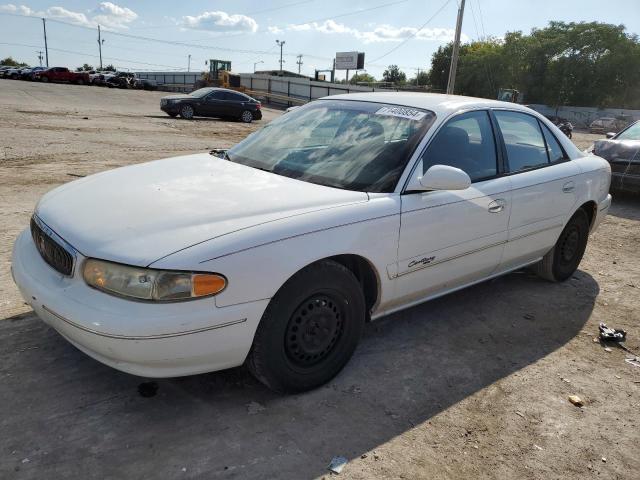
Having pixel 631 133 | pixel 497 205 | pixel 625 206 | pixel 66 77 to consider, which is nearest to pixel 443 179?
pixel 497 205

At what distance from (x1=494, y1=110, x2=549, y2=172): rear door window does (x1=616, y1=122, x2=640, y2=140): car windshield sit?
615 centimetres

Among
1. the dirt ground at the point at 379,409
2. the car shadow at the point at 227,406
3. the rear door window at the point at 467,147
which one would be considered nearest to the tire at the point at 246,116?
the dirt ground at the point at 379,409

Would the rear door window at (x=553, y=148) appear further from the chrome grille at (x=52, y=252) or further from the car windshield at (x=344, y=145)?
the chrome grille at (x=52, y=252)

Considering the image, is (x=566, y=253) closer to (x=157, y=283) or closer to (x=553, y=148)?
(x=553, y=148)

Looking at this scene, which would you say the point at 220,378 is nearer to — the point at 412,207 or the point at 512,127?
the point at 412,207

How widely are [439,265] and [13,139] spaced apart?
12.0 m

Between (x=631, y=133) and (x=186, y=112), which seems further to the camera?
(x=186, y=112)

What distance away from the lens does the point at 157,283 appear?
90.8 inches

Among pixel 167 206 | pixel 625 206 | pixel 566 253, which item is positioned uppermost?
pixel 167 206

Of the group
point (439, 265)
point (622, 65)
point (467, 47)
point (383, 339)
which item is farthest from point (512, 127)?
point (467, 47)

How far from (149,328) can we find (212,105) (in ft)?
69.7

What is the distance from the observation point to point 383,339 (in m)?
3.65

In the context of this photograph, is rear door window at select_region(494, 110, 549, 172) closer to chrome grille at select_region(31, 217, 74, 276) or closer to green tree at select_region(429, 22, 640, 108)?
chrome grille at select_region(31, 217, 74, 276)

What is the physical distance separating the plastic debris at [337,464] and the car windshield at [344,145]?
1462mm
